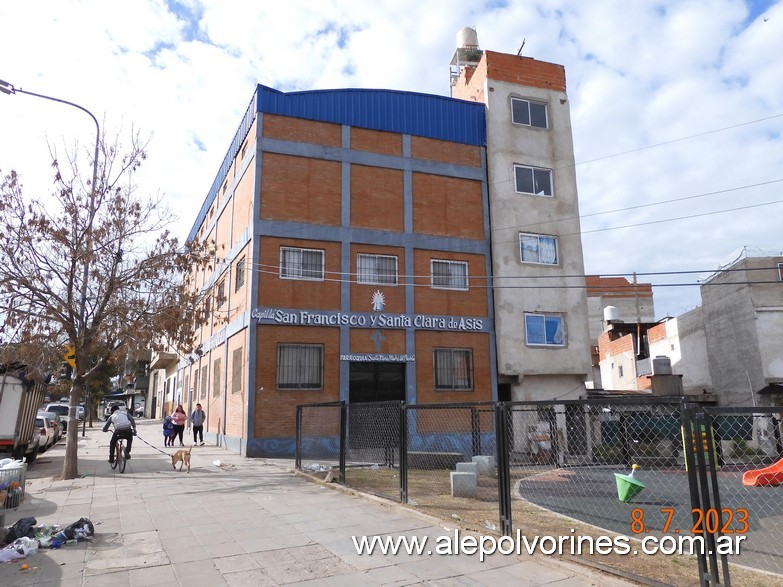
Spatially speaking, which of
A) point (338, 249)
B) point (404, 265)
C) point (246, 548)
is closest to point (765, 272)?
point (404, 265)

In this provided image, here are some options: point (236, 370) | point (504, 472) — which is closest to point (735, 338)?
point (236, 370)

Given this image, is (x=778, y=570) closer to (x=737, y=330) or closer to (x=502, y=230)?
(x=502, y=230)

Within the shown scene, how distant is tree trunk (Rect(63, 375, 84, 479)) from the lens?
43.8ft

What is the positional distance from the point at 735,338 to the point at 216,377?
22688 millimetres

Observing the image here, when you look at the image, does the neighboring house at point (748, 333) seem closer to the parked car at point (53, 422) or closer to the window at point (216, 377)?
the window at point (216, 377)

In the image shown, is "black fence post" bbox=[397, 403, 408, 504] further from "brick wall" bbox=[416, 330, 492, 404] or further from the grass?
"brick wall" bbox=[416, 330, 492, 404]

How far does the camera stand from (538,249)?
2383 centimetres

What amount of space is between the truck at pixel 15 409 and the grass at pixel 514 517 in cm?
904

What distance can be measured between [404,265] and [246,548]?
15.3 metres

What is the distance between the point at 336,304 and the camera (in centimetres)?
2011

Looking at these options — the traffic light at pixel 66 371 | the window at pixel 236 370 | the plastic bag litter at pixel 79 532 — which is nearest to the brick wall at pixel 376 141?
the window at pixel 236 370

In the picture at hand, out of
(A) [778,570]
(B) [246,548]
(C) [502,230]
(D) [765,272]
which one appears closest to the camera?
(A) [778,570]

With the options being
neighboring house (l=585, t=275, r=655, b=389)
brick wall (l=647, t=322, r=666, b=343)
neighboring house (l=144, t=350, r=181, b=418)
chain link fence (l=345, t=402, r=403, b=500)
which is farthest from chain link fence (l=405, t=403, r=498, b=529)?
neighboring house (l=585, t=275, r=655, b=389)

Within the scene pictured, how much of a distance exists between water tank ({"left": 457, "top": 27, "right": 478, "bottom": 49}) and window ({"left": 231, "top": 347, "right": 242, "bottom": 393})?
812 inches
